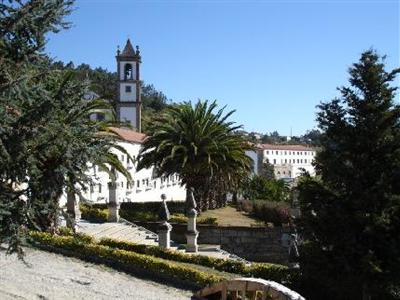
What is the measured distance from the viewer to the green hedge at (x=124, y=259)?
17.0 metres

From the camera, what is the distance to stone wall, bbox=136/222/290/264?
28156 mm

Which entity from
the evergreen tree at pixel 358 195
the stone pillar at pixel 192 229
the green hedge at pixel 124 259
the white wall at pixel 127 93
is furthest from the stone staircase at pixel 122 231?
the white wall at pixel 127 93

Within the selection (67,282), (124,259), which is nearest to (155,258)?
(124,259)

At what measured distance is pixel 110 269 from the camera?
58.3ft

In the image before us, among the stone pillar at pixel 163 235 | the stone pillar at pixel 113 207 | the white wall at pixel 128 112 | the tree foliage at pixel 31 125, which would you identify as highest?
the white wall at pixel 128 112

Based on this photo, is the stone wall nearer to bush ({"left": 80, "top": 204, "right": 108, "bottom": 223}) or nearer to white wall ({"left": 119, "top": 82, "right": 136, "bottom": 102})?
bush ({"left": 80, "top": 204, "right": 108, "bottom": 223})

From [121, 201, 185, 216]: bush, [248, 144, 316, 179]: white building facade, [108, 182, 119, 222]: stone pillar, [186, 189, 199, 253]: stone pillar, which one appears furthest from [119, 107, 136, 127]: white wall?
[248, 144, 316, 179]: white building facade

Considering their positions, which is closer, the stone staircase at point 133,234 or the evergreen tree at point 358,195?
the evergreen tree at point 358,195

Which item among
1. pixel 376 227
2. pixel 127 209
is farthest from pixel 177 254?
pixel 127 209

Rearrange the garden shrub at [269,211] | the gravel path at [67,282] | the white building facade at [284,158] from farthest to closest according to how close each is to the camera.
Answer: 1. the white building facade at [284,158]
2. the garden shrub at [269,211]
3. the gravel path at [67,282]

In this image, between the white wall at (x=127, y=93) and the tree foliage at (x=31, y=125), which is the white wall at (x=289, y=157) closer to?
the white wall at (x=127, y=93)

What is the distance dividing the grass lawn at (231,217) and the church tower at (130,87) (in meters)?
21.6

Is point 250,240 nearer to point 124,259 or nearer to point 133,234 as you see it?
point 133,234

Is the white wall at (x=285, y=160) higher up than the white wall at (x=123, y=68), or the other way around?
the white wall at (x=123, y=68)
